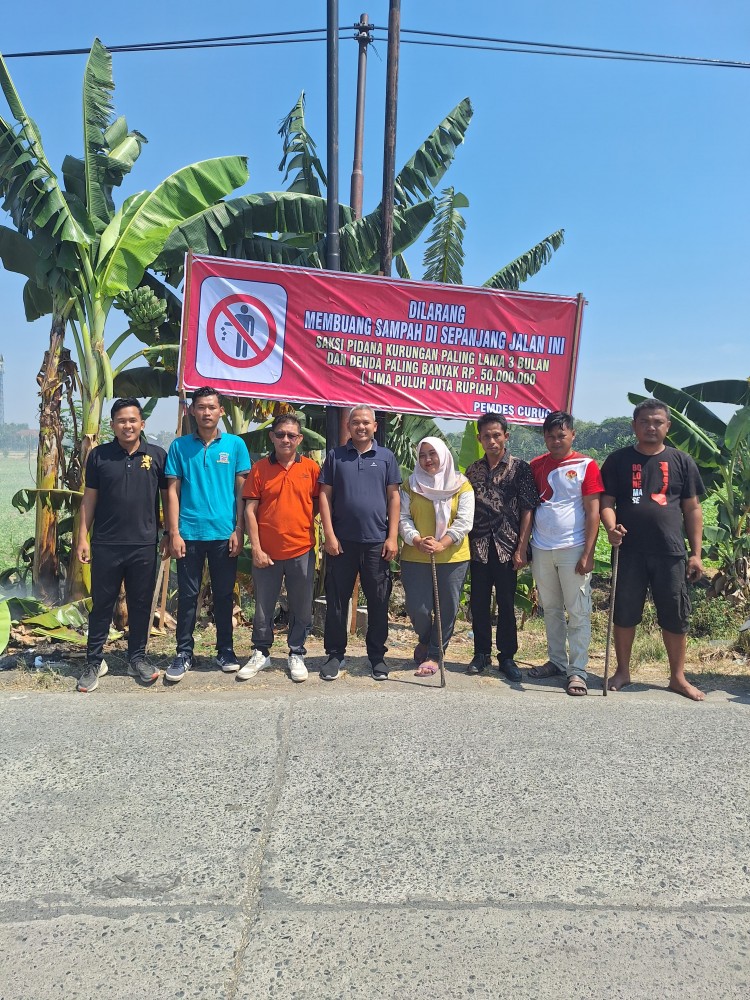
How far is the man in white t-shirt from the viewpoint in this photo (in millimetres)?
4695

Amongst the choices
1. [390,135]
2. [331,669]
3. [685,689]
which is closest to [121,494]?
[331,669]

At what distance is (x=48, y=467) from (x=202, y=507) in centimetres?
264

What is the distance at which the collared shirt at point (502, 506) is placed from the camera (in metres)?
4.88

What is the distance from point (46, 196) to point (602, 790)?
6.32 meters

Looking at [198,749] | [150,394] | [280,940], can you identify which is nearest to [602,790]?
[280,940]

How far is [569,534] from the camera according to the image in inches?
185

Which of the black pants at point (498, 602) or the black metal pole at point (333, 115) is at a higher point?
the black metal pole at point (333, 115)

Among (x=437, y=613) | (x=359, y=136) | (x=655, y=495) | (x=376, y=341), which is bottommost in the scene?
(x=437, y=613)

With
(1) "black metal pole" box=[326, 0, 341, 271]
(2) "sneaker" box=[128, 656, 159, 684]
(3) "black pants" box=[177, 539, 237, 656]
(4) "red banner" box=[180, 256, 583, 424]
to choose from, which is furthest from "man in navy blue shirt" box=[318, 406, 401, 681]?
(1) "black metal pole" box=[326, 0, 341, 271]

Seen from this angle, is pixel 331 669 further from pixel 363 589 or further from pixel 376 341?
pixel 376 341

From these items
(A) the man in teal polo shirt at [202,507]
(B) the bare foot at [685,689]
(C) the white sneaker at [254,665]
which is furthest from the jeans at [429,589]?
(B) the bare foot at [685,689]

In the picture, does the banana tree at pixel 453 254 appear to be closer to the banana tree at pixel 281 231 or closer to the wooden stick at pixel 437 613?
the banana tree at pixel 281 231

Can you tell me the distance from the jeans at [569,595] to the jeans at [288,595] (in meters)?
1.52

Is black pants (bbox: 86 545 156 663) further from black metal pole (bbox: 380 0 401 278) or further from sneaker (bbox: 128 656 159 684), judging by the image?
black metal pole (bbox: 380 0 401 278)
